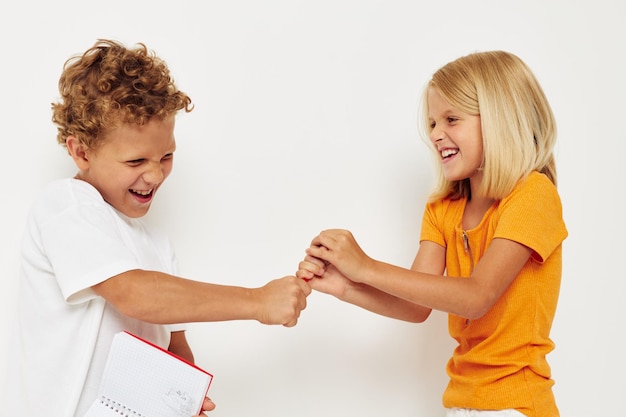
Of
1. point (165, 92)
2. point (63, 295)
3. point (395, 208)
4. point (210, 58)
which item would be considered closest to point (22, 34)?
point (210, 58)

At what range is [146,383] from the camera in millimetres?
1181

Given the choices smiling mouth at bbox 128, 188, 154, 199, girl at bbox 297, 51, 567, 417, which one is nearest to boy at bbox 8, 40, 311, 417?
smiling mouth at bbox 128, 188, 154, 199

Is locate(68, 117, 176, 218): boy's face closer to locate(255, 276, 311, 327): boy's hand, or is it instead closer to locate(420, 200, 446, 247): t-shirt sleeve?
locate(255, 276, 311, 327): boy's hand

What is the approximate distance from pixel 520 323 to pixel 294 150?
74cm

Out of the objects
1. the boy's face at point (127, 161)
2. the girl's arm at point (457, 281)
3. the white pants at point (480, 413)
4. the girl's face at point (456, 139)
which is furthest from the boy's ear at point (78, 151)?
the white pants at point (480, 413)

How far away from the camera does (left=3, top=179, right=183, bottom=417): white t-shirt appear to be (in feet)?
3.83

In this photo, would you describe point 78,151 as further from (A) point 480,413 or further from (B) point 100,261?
(A) point 480,413

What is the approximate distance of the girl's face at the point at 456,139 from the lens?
56.2 inches

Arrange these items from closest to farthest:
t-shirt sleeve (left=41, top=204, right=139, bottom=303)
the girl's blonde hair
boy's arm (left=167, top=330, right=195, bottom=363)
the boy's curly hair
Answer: t-shirt sleeve (left=41, top=204, right=139, bottom=303)
the boy's curly hair
the girl's blonde hair
boy's arm (left=167, top=330, right=195, bottom=363)

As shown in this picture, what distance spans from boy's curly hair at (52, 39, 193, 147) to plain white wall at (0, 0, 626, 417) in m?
0.39

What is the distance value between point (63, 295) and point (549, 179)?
956 mm

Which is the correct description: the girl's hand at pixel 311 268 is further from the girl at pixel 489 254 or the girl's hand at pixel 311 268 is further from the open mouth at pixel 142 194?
the open mouth at pixel 142 194

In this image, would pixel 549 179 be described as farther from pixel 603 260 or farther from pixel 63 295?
pixel 63 295

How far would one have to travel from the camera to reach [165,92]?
133 cm
